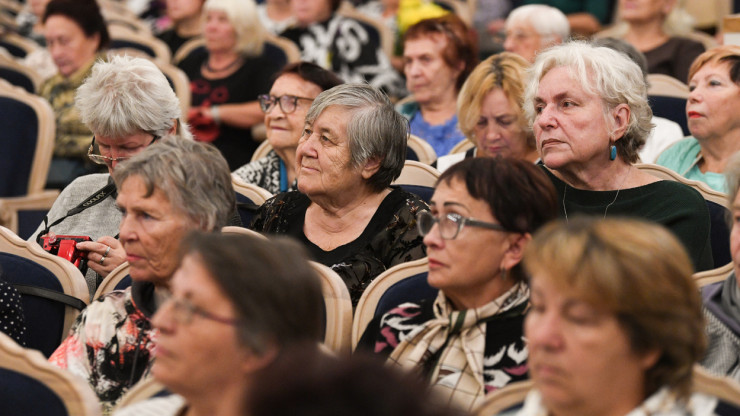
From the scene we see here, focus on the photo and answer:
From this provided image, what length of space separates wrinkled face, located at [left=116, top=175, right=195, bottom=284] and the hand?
0.45 meters

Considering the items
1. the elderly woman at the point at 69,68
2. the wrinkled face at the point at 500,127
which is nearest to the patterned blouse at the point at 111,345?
the wrinkled face at the point at 500,127

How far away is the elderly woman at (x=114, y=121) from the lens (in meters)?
3.00

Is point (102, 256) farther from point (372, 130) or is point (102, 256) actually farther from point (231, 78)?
point (231, 78)

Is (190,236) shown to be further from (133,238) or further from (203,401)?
(133,238)

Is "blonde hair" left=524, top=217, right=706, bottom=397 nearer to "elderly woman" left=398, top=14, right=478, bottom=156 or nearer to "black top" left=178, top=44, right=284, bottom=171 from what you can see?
"elderly woman" left=398, top=14, right=478, bottom=156

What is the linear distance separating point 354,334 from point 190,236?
62cm

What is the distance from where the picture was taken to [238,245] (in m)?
1.65

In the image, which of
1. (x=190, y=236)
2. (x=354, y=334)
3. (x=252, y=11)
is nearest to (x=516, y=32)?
(x=252, y=11)

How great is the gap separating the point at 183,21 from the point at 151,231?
4.17 meters

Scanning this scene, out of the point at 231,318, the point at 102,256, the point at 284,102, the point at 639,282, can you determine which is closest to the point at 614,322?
the point at 639,282

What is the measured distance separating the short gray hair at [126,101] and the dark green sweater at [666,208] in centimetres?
122

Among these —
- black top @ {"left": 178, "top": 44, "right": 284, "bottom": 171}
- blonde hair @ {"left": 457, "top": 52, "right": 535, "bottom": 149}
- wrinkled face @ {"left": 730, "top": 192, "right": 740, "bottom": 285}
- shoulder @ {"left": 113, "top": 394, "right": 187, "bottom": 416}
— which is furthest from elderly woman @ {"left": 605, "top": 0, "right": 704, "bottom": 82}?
shoulder @ {"left": 113, "top": 394, "right": 187, "bottom": 416}

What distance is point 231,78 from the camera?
505 centimetres

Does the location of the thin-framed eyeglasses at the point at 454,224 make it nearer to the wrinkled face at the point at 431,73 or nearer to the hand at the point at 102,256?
the hand at the point at 102,256
